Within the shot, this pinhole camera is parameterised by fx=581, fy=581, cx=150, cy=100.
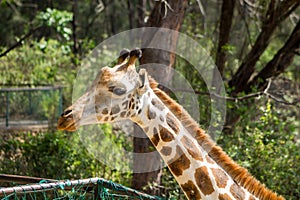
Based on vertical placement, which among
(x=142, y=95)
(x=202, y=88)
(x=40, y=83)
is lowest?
(x=40, y=83)

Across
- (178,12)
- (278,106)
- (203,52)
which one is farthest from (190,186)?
(203,52)

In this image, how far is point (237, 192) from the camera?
3797mm

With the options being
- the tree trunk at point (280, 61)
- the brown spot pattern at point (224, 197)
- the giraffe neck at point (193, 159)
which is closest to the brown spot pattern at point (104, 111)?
the giraffe neck at point (193, 159)

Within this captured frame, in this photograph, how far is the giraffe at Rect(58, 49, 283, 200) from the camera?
369 centimetres

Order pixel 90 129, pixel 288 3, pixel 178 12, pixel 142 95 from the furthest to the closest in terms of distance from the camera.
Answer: pixel 90 129, pixel 288 3, pixel 178 12, pixel 142 95

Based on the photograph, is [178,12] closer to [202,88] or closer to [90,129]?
[202,88]

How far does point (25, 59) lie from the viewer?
44.3 feet

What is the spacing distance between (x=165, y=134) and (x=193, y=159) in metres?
0.25

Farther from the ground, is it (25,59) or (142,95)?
(142,95)

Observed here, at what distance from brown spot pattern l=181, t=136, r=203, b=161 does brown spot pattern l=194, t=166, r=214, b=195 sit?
8 centimetres

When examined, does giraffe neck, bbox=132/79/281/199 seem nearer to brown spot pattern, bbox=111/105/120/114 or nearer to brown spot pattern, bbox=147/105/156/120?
brown spot pattern, bbox=147/105/156/120

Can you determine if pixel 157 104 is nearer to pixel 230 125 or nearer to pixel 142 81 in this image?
pixel 142 81

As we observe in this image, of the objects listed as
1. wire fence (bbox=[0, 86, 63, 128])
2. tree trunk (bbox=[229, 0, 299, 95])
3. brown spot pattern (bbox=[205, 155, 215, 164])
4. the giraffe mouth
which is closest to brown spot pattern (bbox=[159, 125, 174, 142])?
brown spot pattern (bbox=[205, 155, 215, 164])

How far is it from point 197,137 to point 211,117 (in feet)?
11.3
